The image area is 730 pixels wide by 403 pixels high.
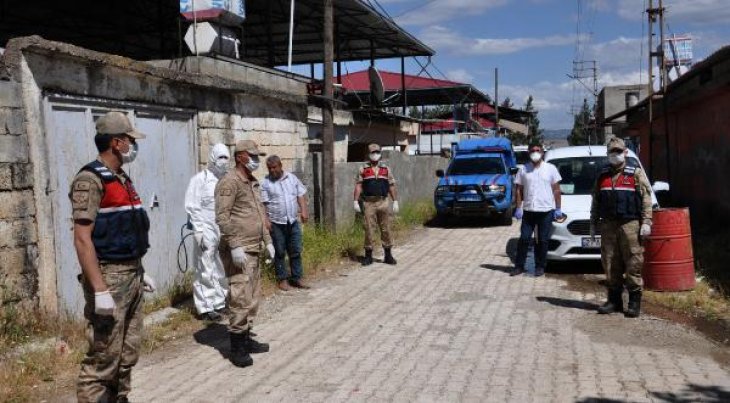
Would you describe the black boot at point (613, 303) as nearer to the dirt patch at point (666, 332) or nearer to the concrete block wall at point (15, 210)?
the dirt patch at point (666, 332)

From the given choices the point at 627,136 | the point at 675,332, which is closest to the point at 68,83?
the point at 675,332

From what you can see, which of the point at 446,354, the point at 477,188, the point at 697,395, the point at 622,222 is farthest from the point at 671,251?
the point at 477,188

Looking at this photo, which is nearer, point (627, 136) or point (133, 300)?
point (133, 300)

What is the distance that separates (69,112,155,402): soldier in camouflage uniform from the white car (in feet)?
20.9

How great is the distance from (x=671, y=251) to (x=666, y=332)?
1.73m

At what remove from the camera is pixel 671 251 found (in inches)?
300

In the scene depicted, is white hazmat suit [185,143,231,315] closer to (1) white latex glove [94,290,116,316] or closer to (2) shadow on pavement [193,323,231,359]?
(2) shadow on pavement [193,323,231,359]

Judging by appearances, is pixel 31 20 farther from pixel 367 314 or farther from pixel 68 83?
pixel 367 314

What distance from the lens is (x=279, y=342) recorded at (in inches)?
245

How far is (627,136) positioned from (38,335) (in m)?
23.8

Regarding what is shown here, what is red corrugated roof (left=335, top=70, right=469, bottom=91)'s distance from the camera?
26891 millimetres

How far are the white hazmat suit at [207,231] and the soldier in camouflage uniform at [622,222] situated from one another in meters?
4.04

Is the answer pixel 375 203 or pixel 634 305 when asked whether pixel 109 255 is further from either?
A: pixel 375 203

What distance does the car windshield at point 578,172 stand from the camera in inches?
401
